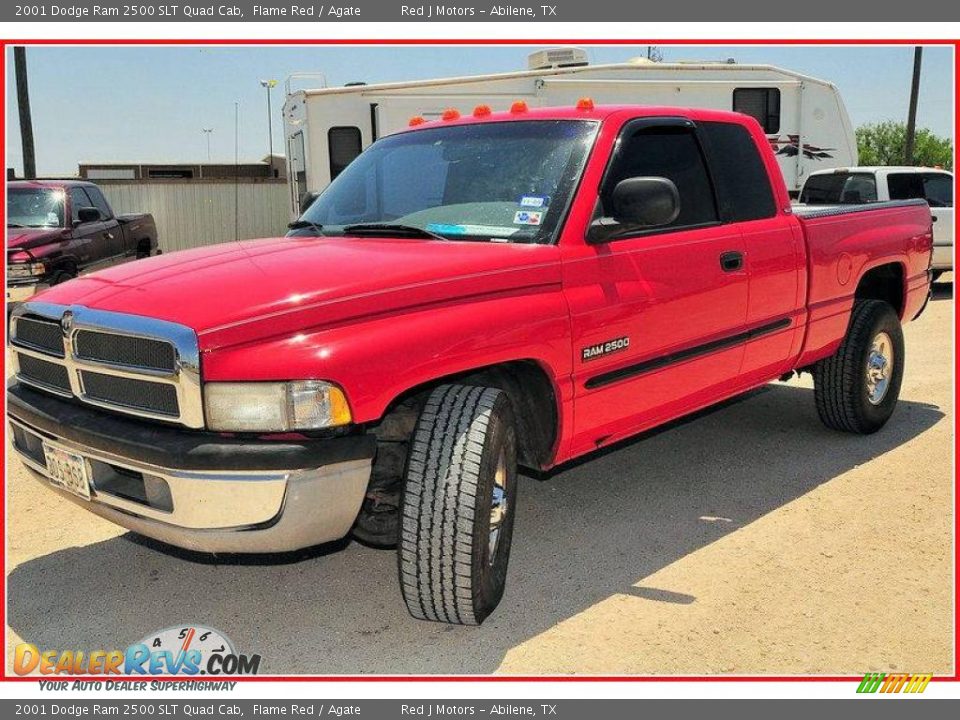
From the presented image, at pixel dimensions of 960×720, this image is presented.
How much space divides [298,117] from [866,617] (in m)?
11.7

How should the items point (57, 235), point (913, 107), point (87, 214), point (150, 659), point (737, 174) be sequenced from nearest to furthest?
point (150, 659), point (737, 174), point (57, 235), point (87, 214), point (913, 107)

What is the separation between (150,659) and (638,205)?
8.43 ft

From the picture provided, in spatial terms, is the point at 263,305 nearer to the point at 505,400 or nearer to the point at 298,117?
the point at 505,400

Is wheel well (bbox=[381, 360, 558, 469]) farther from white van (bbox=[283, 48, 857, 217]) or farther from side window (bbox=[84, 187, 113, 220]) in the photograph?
side window (bbox=[84, 187, 113, 220])

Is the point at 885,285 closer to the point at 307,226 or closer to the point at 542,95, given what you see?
the point at 307,226

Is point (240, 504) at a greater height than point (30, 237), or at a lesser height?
lesser

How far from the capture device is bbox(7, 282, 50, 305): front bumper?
34.4ft

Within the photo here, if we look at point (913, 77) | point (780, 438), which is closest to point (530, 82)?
point (780, 438)

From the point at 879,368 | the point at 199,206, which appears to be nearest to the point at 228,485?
the point at 879,368

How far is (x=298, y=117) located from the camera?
44.1ft

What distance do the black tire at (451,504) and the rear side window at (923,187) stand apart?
1084cm

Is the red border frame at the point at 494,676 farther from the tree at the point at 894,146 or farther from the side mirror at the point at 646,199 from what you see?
the tree at the point at 894,146

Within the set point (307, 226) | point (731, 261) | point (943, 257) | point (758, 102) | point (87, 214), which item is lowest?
point (943, 257)

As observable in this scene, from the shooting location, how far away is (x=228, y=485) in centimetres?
292
